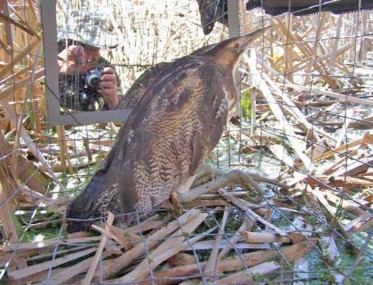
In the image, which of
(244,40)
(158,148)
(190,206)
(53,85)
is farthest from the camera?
(53,85)

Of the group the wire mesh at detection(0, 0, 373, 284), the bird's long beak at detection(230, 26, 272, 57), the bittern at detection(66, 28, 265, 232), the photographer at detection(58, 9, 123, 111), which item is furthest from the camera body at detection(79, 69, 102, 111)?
the bird's long beak at detection(230, 26, 272, 57)

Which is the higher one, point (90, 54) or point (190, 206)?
point (90, 54)

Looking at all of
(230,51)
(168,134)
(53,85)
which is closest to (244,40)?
(230,51)

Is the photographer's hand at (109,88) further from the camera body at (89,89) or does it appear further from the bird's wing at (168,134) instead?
the bird's wing at (168,134)

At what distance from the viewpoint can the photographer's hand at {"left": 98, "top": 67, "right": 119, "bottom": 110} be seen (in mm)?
2293

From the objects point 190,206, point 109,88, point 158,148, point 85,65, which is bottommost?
point 190,206

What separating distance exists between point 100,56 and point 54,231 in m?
0.90

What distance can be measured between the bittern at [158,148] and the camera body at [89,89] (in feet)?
1.81

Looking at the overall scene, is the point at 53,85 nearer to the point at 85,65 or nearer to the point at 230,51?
the point at 85,65

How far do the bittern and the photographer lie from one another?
0.56 m

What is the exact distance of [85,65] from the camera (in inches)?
89.8

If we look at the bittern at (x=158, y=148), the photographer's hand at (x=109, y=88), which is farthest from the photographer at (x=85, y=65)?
the bittern at (x=158, y=148)

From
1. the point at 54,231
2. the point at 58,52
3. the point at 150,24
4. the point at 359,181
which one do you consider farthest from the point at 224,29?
the point at 54,231

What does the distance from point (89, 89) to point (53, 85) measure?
0.54ft
